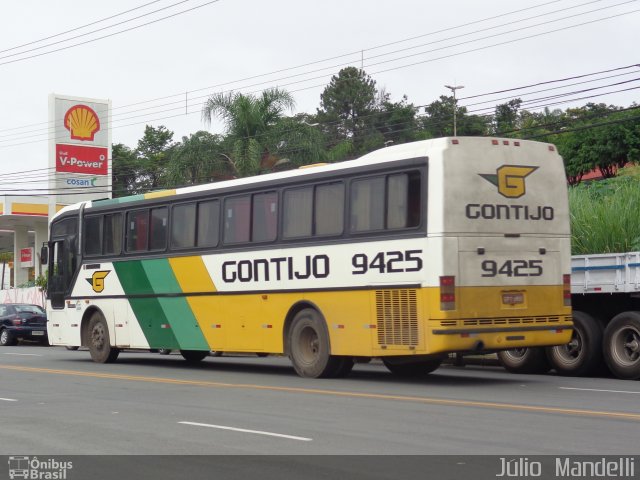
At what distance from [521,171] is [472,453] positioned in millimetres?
7925

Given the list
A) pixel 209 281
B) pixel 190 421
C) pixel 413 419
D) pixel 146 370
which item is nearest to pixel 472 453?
pixel 413 419

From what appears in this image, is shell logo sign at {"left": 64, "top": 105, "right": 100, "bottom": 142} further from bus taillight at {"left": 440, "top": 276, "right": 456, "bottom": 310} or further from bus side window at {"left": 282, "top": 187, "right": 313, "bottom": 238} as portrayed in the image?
bus taillight at {"left": 440, "top": 276, "right": 456, "bottom": 310}

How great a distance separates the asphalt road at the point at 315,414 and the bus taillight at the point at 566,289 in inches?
50.5

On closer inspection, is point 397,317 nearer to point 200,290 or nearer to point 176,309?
point 200,290

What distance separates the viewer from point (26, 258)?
55469 millimetres

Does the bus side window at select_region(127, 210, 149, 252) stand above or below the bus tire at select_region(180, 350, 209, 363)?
above

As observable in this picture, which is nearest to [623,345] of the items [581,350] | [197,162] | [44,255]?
[581,350]

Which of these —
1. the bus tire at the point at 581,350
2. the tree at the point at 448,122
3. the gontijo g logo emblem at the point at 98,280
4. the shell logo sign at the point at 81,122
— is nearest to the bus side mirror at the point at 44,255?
the gontijo g logo emblem at the point at 98,280

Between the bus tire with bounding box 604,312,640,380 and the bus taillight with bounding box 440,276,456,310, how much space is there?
3487 millimetres

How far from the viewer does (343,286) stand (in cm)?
1689

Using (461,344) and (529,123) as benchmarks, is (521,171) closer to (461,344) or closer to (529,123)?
(461,344)

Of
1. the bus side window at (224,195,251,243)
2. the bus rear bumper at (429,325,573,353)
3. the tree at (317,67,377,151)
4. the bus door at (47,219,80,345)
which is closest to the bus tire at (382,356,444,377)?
the bus rear bumper at (429,325,573,353)

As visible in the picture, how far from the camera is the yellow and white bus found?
1546cm

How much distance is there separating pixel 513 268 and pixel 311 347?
12.6 ft
